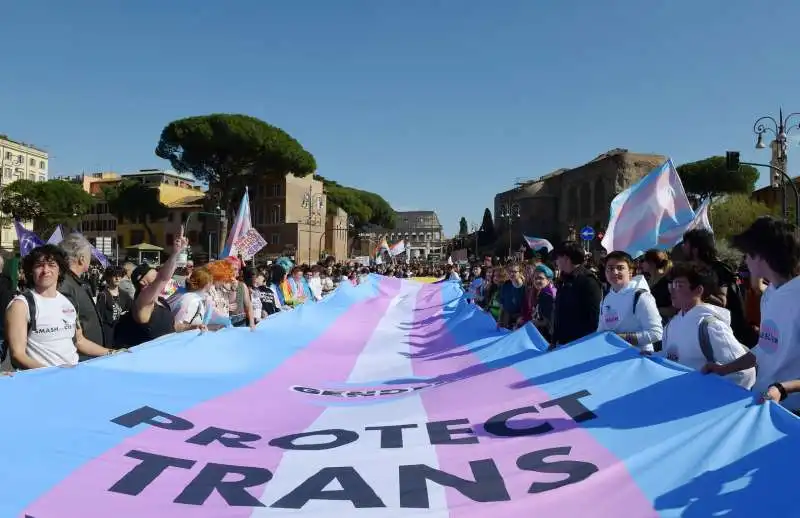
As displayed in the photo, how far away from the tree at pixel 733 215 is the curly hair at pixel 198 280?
1988 inches

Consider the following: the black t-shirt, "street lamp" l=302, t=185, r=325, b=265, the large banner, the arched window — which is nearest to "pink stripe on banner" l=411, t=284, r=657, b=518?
the large banner

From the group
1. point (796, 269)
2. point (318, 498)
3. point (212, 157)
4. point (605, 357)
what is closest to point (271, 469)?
point (318, 498)

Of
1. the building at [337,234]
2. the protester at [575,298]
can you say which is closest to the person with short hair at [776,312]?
the protester at [575,298]

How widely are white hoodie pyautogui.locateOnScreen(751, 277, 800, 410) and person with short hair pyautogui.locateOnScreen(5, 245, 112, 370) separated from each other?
420cm

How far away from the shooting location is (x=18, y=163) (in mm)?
104875

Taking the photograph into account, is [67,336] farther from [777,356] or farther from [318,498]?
[777,356]

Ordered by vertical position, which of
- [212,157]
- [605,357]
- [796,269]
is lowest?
[605,357]

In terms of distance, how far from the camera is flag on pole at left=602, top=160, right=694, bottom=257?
8.91 m

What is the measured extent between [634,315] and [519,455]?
7.18ft

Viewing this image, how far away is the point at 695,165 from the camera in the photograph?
89312 millimetres

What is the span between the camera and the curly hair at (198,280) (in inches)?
256

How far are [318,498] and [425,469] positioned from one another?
0.56 metres

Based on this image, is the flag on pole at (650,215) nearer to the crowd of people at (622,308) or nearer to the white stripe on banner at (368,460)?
the crowd of people at (622,308)

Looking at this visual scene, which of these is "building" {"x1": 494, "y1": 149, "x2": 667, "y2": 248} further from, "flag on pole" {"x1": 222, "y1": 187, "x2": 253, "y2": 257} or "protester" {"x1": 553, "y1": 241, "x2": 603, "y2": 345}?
"protester" {"x1": 553, "y1": 241, "x2": 603, "y2": 345}
